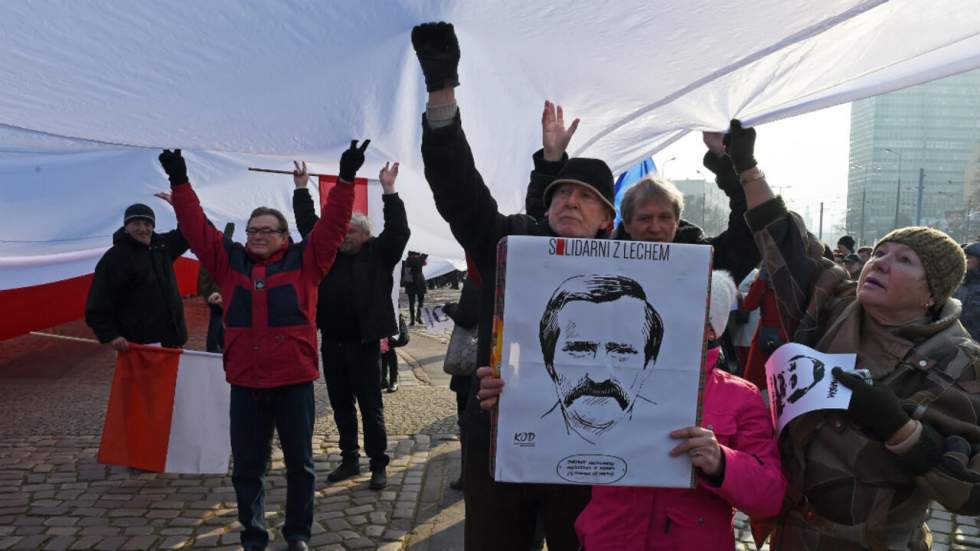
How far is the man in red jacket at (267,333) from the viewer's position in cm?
359

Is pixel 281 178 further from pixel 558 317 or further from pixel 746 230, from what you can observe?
pixel 558 317

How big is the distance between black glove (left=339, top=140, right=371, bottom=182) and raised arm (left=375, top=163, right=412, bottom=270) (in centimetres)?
54

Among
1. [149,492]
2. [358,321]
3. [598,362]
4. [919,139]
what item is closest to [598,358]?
[598,362]

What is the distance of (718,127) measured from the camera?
3.11 meters

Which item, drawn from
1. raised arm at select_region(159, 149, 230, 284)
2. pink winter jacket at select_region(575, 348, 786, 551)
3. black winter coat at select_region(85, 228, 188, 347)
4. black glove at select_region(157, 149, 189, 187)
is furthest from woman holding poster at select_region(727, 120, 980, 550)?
black winter coat at select_region(85, 228, 188, 347)

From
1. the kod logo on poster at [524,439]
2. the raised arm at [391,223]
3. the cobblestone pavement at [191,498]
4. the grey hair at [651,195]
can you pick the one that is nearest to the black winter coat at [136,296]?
the cobblestone pavement at [191,498]

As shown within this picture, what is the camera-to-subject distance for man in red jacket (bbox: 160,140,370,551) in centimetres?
359

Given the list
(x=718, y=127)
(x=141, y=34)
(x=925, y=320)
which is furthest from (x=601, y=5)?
(x=141, y=34)

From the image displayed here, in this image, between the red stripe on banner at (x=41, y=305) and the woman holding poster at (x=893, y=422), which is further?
the red stripe on banner at (x=41, y=305)

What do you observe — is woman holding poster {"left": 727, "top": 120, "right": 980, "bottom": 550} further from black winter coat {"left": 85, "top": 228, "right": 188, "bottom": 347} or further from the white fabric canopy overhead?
black winter coat {"left": 85, "top": 228, "right": 188, "bottom": 347}

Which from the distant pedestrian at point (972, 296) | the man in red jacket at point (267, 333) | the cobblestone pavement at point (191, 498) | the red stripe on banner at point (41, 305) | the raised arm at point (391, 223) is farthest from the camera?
the red stripe on banner at point (41, 305)

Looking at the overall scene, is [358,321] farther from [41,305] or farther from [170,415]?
[41,305]

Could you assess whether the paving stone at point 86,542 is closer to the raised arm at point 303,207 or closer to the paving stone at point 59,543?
the paving stone at point 59,543

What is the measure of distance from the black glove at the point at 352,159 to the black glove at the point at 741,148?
185cm
